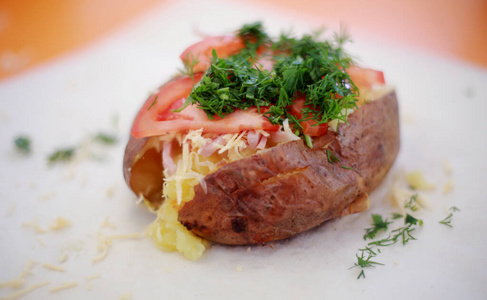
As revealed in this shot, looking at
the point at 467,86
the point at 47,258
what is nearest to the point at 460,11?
the point at 467,86

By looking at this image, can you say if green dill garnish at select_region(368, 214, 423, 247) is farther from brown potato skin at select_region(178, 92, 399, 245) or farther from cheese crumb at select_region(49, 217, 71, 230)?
cheese crumb at select_region(49, 217, 71, 230)

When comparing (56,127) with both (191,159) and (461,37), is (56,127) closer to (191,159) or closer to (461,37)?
(191,159)

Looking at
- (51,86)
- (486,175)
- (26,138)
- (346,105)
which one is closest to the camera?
(346,105)

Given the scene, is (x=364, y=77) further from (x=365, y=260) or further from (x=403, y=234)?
(x=365, y=260)

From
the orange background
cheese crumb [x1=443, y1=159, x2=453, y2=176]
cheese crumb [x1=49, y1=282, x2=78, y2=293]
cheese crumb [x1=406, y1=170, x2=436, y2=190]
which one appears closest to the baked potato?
cheese crumb [x1=406, y1=170, x2=436, y2=190]

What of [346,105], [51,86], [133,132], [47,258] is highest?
[346,105]

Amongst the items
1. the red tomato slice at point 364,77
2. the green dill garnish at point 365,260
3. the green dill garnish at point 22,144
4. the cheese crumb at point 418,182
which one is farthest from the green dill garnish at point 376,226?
the green dill garnish at point 22,144

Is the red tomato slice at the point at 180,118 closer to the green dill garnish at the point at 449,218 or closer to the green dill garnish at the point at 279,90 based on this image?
the green dill garnish at the point at 279,90
